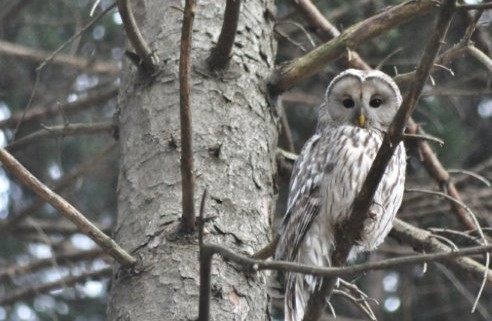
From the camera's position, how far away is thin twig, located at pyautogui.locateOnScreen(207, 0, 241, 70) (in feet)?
10.6

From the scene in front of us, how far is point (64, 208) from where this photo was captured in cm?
289

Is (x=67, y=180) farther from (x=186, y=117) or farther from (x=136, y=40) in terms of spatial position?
(x=186, y=117)

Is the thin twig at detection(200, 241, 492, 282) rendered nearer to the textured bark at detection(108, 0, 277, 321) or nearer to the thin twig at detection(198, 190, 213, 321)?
the thin twig at detection(198, 190, 213, 321)

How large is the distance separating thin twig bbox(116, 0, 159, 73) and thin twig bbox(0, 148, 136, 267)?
70 centimetres

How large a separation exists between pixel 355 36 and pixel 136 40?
0.82 metres

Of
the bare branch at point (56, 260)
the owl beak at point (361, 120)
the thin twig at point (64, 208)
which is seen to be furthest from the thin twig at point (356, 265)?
the bare branch at point (56, 260)

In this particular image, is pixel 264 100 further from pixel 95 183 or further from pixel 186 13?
pixel 95 183

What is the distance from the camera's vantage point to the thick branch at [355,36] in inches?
137

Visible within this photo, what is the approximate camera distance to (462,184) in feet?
17.0

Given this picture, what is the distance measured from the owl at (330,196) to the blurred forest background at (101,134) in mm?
1019

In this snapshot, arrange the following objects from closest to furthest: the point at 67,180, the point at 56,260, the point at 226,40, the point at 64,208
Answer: the point at 64,208, the point at 226,40, the point at 67,180, the point at 56,260

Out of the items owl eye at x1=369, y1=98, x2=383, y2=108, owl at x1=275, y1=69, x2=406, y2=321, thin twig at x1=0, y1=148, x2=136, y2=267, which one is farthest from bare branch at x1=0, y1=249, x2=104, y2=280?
thin twig at x1=0, y1=148, x2=136, y2=267

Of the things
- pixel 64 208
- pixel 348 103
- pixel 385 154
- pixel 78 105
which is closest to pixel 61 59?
pixel 78 105

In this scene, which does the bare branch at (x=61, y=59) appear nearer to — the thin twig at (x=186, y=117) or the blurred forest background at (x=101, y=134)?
the blurred forest background at (x=101, y=134)
